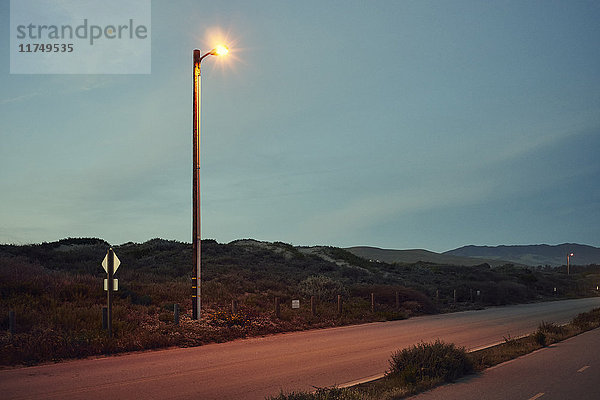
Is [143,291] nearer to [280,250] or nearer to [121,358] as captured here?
[121,358]

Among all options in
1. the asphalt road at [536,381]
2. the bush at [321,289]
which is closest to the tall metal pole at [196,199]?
the asphalt road at [536,381]

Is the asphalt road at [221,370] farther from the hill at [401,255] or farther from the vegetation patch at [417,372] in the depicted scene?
the hill at [401,255]

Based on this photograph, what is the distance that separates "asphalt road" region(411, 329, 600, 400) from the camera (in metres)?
9.49

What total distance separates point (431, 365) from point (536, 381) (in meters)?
1.99

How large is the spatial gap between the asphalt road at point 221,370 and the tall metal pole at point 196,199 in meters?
2.19

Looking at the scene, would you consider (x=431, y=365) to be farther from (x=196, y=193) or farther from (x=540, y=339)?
(x=196, y=193)

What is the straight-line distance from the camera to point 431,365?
11.2 m

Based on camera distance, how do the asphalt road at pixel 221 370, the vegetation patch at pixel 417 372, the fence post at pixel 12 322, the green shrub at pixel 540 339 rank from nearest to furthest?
the vegetation patch at pixel 417 372, the asphalt road at pixel 221 370, the fence post at pixel 12 322, the green shrub at pixel 540 339

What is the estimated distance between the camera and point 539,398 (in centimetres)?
924

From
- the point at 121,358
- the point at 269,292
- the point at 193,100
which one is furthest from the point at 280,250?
the point at 121,358

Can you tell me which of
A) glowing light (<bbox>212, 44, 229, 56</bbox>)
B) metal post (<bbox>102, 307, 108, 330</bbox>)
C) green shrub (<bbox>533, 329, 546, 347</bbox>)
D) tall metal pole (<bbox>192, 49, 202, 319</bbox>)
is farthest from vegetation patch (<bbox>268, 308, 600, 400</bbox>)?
glowing light (<bbox>212, 44, 229, 56</bbox>)

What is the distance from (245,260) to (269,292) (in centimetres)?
1905

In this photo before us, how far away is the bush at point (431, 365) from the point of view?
35.4 ft

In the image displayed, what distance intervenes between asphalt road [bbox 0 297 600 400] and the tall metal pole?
7.18 feet
